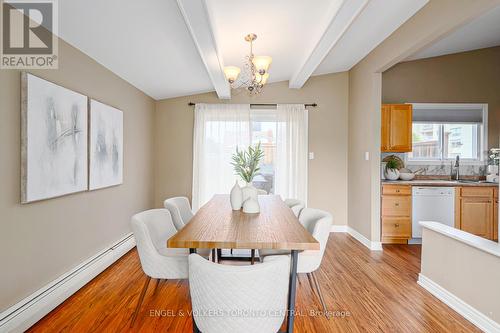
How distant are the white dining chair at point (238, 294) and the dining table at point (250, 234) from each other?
0.25 metres

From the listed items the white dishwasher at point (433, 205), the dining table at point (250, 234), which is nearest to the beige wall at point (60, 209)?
the dining table at point (250, 234)

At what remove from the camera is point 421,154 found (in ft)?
14.8

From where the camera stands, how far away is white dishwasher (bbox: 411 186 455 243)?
12.5ft

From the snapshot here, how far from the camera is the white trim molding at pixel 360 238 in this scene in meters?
3.67

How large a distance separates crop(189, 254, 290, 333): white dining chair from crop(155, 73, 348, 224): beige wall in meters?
3.53

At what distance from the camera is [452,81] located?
4414 millimetres

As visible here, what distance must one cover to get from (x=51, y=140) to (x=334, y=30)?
2698 millimetres

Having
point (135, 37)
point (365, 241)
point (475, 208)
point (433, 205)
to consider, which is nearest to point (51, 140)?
point (135, 37)

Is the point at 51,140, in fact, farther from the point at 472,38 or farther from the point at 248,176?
the point at 472,38

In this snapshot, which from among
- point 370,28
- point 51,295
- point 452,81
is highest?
point 370,28

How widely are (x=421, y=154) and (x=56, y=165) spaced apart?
16.7ft

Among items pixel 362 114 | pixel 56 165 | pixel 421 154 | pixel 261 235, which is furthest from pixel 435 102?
pixel 56 165

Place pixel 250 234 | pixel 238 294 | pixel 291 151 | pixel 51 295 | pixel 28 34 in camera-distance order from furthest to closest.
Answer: pixel 291 151, pixel 51 295, pixel 28 34, pixel 250 234, pixel 238 294

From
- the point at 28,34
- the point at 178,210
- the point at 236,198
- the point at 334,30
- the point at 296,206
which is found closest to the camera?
the point at 28,34
